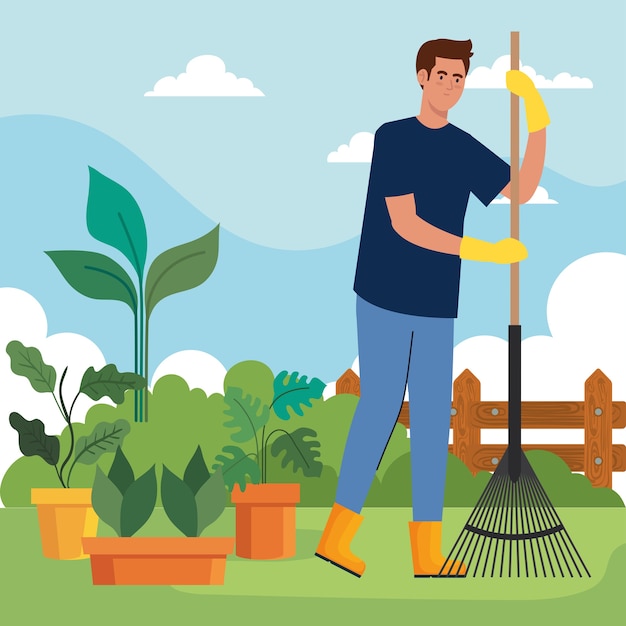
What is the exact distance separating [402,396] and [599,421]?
2674mm

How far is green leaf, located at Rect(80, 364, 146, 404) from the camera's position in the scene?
20.2ft

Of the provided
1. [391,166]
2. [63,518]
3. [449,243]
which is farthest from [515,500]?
[63,518]

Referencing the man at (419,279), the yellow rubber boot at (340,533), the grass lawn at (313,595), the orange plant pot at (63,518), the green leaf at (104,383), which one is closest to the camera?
the grass lawn at (313,595)

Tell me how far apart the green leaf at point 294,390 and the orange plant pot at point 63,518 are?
1006 mm

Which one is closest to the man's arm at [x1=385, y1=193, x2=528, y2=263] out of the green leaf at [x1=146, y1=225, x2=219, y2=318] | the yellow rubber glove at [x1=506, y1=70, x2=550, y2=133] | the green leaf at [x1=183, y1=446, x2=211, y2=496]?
the yellow rubber glove at [x1=506, y1=70, x2=550, y2=133]

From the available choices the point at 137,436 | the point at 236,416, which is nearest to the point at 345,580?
the point at 236,416

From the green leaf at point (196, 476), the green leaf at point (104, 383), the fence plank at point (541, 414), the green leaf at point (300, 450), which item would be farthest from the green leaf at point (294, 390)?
the fence plank at point (541, 414)

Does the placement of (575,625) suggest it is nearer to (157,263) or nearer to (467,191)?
(467,191)

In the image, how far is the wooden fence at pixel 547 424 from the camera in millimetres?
7797

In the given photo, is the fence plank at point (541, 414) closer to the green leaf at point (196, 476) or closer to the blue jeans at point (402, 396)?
the blue jeans at point (402, 396)

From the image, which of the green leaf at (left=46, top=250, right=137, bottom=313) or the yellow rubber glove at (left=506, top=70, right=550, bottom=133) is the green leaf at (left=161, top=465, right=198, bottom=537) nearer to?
the yellow rubber glove at (left=506, top=70, right=550, bottom=133)

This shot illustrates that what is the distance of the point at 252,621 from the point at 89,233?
3.11 m

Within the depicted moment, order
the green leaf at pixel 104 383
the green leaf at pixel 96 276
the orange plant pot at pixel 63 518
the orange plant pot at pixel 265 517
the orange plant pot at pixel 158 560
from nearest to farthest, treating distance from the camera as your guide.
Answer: the orange plant pot at pixel 158 560, the orange plant pot at pixel 265 517, the orange plant pot at pixel 63 518, the green leaf at pixel 104 383, the green leaf at pixel 96 276

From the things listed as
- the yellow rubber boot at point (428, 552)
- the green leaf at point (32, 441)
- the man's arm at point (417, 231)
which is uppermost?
the man's arm at point (417, 231)
